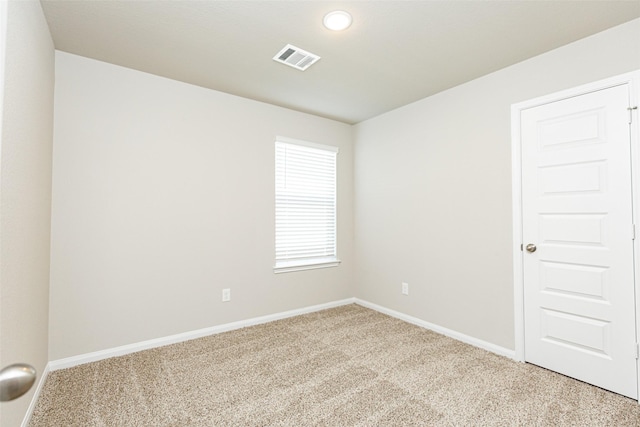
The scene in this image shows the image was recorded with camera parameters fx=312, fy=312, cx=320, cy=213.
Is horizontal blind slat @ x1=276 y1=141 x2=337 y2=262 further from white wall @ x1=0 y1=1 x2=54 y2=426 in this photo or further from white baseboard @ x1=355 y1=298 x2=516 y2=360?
white wall @ x1=0 y1=1 x2=54 y2=426

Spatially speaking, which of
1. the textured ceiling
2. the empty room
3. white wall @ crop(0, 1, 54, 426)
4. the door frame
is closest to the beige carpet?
the empty room

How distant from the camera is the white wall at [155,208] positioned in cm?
250

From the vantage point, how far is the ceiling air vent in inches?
95.9

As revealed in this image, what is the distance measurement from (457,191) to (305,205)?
1766mm

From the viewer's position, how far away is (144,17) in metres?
2.05

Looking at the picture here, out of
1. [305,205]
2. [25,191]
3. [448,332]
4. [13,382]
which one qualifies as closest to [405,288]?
[448,332]

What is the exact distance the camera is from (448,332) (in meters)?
3.15

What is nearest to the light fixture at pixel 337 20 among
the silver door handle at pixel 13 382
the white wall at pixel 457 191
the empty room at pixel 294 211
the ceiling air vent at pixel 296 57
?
the empty room at pixel 294 211

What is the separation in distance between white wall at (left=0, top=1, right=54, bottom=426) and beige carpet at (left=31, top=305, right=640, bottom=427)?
45 cm

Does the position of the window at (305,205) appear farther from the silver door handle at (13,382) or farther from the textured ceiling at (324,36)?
the silver door handle at (13,382)

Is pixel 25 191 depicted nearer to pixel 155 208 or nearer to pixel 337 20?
pixel 155 208

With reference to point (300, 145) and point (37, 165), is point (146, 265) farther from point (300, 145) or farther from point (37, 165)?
point (300, 145)

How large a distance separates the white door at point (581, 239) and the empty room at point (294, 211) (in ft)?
0.04

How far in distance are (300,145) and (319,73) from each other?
3.76ft
